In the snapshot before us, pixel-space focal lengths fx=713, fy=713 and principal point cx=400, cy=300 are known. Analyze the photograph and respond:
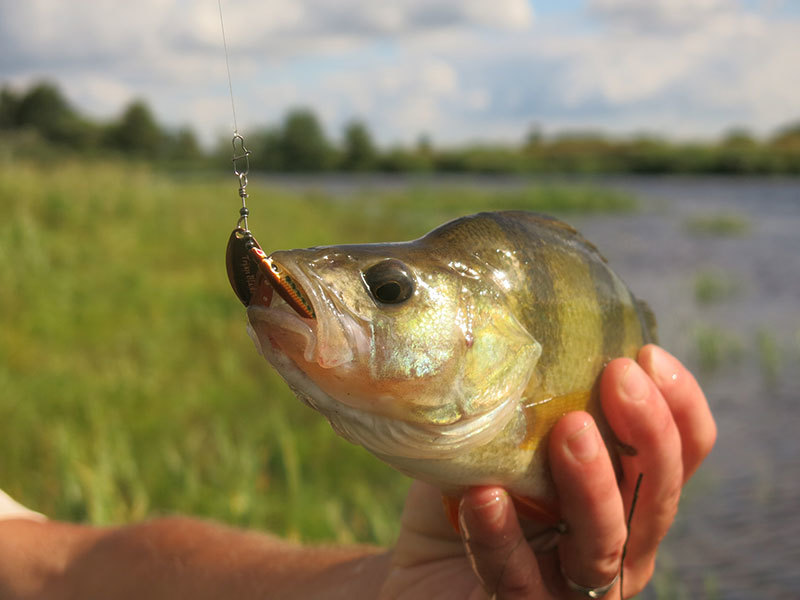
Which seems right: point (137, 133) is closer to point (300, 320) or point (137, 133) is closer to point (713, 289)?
point (713, 289)

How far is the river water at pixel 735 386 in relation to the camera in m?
5.58

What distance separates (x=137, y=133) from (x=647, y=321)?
78.2 meters

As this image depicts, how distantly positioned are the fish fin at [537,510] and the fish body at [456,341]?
0.02 meters

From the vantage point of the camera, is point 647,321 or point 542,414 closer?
point 542,414

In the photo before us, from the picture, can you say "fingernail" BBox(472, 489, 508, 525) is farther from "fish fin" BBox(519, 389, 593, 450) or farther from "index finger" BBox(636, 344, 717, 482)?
"index finger" BBox(636, 344, 717, 482)

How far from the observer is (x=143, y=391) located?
694 cm

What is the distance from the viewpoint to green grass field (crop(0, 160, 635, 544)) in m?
4.73

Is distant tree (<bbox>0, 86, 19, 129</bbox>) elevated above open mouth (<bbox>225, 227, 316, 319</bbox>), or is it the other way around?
distant tree (<bbox>0, 86, 19, 129</bbox>)

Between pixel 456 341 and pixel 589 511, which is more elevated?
pixel 456 341

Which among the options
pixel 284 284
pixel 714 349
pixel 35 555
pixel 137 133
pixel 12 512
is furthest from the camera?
pixel 137 133

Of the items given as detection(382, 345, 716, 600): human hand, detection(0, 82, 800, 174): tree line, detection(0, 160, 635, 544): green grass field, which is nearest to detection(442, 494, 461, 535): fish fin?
detection(382, 345, 716, 600): human hand

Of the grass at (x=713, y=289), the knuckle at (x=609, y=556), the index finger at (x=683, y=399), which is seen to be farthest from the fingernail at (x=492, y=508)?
the grass at (x=713, y=289)

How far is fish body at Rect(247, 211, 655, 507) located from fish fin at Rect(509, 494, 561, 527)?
0.05ft

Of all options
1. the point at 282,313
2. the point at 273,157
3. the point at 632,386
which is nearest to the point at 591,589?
the point at 632,386
